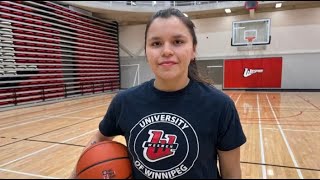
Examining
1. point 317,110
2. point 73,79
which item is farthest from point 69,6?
point 317,110

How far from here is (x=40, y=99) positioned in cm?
908

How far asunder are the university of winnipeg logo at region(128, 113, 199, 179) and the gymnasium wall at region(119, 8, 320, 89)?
9.26 metres

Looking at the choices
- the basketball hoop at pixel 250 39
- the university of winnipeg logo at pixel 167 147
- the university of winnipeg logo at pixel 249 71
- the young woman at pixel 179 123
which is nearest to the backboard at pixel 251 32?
the basketball hoop at pixel 250 39

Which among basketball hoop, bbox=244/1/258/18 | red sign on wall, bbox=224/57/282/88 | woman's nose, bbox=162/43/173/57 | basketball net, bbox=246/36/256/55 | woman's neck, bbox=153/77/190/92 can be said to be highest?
basketball hoop, bbox=244/1/258/18

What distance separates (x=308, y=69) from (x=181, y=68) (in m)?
11.4

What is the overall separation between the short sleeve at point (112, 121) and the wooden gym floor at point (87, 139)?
494mm

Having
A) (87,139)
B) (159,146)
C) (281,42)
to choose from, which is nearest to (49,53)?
(87,139)

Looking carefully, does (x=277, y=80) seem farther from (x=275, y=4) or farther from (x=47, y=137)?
(x=47, y=137)

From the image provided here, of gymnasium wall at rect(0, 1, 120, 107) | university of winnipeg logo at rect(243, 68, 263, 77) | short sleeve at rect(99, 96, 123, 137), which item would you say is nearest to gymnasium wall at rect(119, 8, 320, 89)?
university of winnipeg logo at rect(243, 68, 263, 77)

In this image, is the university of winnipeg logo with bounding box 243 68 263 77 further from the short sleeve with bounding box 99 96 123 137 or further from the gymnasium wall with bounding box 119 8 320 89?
the short sleeve with bounding box 99 96 123 137

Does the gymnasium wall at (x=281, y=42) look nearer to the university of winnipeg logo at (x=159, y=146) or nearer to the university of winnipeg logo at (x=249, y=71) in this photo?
the university of winnipeg logo at (x=249, y=71)

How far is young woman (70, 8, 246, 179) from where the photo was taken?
3.76 ft

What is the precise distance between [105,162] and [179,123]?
409mm

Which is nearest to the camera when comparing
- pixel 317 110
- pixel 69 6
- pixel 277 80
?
pixel 317 110
